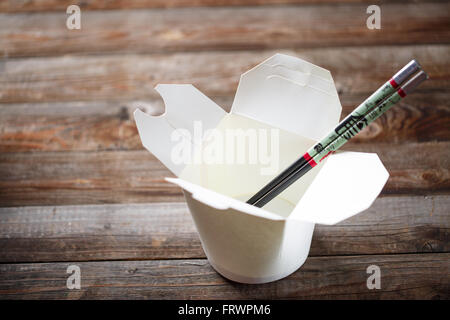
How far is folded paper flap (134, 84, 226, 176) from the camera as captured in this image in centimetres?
51

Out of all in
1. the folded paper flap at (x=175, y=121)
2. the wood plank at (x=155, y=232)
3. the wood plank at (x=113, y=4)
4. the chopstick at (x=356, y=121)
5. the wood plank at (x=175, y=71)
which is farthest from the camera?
the wood plank at (x=113, y=4)

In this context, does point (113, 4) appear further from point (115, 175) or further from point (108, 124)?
point (115, 175)

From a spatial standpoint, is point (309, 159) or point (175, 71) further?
point (175, 71)

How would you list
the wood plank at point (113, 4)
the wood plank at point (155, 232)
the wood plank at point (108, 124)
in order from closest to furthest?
the wood plank at point (155, 232) → the wood plank at point (108, 124) → the wood plank at point (113, 4)

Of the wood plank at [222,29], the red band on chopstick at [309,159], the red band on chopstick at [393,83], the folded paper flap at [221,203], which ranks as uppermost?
the wood plank at [222,29]

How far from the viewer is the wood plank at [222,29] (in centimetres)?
101

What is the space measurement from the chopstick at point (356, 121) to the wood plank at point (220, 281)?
14cm

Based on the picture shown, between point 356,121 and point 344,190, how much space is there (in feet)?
0.25

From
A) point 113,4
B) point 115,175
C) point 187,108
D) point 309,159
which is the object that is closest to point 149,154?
point 115,175

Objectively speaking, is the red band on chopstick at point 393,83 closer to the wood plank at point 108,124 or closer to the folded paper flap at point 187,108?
the folded paper flap at point 187,108

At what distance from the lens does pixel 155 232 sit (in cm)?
66

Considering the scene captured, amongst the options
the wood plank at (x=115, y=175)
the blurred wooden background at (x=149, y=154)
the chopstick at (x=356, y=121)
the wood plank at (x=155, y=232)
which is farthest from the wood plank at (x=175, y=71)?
the chopstick at (x=356, y=121)

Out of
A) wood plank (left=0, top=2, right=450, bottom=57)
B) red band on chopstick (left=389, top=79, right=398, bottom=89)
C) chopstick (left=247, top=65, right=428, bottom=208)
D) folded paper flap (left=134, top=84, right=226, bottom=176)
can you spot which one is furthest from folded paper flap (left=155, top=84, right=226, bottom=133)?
wood plank (left=0, top=2, right=450, bottom=57)
